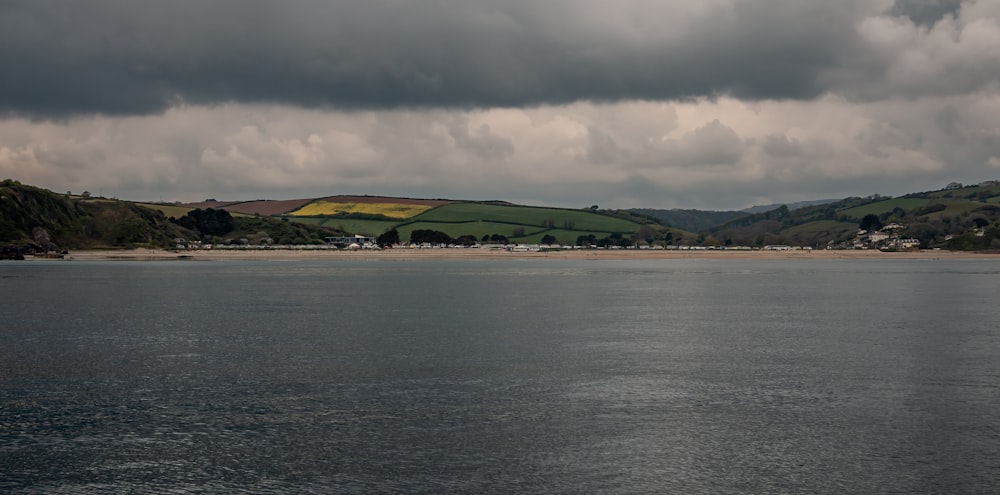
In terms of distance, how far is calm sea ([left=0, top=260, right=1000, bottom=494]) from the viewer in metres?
24.8

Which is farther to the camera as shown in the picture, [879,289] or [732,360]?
[879,289]

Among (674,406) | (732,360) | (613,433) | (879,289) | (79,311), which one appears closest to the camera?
(613,433)

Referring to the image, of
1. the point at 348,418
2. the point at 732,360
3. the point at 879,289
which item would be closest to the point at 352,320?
the point at 732,360

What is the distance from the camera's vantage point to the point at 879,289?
371 feet

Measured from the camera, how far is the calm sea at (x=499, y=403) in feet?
81.4

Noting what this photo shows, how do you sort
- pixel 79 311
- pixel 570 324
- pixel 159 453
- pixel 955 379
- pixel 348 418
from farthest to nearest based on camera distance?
pixel 79 311
pixel 570 324
pixel 955 379
pixel 348 418
pixel 159 453

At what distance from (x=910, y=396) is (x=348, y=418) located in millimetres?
24016

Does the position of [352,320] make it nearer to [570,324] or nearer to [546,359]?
[570,324]

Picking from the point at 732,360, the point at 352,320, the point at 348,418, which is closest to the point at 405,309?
the point at 352,320

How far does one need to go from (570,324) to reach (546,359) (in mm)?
19830

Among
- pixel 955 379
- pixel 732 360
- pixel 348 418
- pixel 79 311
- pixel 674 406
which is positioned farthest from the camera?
pixel 79 311

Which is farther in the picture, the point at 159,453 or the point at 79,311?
the point at 79,311

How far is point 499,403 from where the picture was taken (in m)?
35.1

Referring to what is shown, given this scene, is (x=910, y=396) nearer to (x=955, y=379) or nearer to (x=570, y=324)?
(x=955, y=379)
